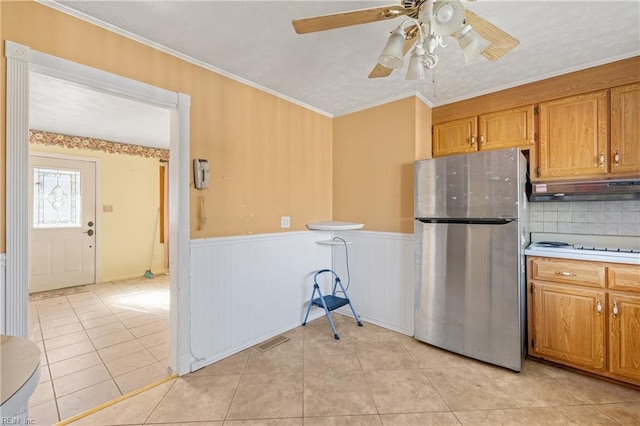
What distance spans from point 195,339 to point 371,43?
2601 mm

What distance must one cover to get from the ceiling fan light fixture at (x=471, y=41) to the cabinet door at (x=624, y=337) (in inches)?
81.6

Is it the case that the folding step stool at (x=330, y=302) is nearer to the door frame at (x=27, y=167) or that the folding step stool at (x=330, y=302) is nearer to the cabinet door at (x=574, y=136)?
the door frame at (x=27, y=167)

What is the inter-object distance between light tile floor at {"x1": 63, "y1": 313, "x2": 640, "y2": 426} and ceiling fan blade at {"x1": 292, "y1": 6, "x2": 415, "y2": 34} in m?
2.19

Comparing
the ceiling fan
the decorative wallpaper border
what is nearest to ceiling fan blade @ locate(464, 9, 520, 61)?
the ceiling fan

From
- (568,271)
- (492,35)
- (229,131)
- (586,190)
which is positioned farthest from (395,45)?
(568,271)

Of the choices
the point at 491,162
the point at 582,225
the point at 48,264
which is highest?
the point at 491,162

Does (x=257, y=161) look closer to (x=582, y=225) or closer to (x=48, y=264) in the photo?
(x=582, y=225)

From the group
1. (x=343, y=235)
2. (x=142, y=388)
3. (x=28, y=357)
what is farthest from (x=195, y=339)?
(x=343, y=235)

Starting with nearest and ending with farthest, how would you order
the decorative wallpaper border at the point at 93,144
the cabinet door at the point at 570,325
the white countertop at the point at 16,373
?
the white countertop at the point at 16,373, the cabinet door at the point at 570,325, the decorative wallpaper border at the point at 93,144

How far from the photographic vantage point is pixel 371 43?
6.55 feet

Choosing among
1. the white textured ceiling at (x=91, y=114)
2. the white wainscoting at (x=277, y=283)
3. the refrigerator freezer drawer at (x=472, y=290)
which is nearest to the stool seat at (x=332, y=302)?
the white wainscoting at (x=277, y=283)

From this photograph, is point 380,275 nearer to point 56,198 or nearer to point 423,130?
point 423,130

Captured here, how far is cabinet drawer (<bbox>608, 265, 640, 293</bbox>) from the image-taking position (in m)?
1.99

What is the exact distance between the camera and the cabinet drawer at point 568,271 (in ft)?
6.97
